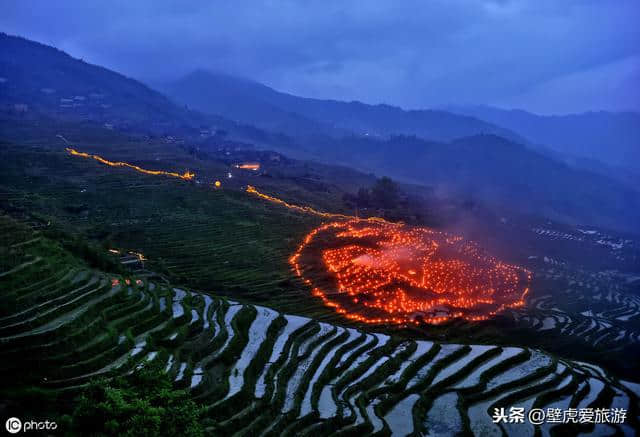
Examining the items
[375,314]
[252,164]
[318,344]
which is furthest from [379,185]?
[318,344]

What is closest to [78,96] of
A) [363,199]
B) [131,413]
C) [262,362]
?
[363,199]

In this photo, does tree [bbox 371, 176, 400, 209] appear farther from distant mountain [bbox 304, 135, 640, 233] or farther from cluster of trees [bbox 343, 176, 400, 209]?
distant mountain [bbox 304, 135, 640, 233]

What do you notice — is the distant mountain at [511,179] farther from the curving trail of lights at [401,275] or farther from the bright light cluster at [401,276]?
the bright light cluster at [401,276]

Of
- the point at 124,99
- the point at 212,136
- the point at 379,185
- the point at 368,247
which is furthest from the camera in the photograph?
the point at 124,99

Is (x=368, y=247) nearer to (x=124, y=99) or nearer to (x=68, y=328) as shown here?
(x=68, y=328)

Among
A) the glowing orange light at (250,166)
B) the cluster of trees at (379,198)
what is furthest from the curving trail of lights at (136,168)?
the cluster of trees at (379,198)

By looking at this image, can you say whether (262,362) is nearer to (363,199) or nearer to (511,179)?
(363,199)
